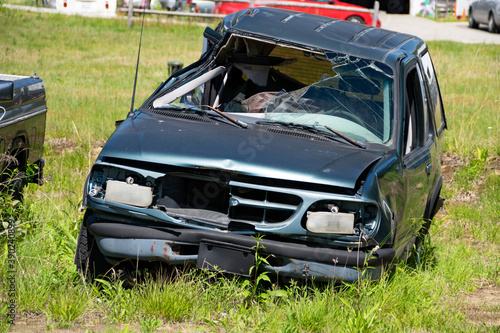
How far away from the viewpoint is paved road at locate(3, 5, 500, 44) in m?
20.7

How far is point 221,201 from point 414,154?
157 cm

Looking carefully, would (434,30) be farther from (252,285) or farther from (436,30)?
(252,285)

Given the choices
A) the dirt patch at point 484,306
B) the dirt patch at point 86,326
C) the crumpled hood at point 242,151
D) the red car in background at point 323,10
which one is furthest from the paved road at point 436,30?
the dirt patch at point 86,326

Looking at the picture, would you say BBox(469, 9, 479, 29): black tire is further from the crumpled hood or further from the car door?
the crumpled hood

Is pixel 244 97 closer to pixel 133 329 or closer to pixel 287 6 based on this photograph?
pixel 133 329

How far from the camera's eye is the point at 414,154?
446 cm

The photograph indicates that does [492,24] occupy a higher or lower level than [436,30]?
higher

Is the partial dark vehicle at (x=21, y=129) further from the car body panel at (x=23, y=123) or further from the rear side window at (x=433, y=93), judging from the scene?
the rear side window at (x=433, y=93)

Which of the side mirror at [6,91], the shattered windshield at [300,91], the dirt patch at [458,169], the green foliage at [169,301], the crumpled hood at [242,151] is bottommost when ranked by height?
the green foliage at [169,301]

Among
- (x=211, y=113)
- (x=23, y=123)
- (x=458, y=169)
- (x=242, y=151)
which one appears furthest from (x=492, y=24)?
(x=242, y=151)

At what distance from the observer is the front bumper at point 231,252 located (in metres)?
3.41

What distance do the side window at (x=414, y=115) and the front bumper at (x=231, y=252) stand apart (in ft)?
4.72

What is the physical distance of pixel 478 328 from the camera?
3701 mm

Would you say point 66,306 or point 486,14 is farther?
point 486,14
